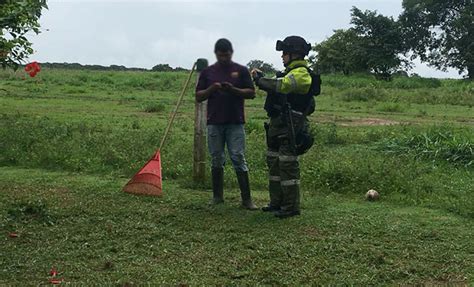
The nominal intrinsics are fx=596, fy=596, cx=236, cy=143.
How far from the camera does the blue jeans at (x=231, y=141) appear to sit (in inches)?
246

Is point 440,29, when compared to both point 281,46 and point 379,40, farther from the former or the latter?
point 281,46

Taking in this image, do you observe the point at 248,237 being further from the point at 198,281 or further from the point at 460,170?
the point at 460,170

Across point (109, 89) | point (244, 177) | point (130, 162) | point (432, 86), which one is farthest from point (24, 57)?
point (432, 86)

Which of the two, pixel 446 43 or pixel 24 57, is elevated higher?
pixel 446 43

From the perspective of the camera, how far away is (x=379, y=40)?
44.6 meters

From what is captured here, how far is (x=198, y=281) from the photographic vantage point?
4160 mm

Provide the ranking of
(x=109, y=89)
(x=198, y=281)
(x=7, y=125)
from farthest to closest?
(x=109, y=89) → (x=7, y=125) → (x=198, y=281)

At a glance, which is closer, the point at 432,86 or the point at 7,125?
the point at 7,125

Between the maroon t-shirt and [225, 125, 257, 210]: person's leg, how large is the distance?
119mm

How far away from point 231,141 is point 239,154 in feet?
0.53

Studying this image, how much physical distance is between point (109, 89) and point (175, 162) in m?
18.8

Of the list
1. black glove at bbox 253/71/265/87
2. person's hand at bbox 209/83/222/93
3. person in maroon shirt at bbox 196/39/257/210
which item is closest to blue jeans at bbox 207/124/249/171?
person in maroon shirt at bbox 196/39/257/210

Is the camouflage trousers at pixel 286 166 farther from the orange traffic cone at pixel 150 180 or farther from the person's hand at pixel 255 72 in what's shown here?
the orange traffic cone at pixel 150 180

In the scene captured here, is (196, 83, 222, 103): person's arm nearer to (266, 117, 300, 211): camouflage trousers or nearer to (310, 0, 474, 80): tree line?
(266, 117, 300, 211): camouflage trousers
